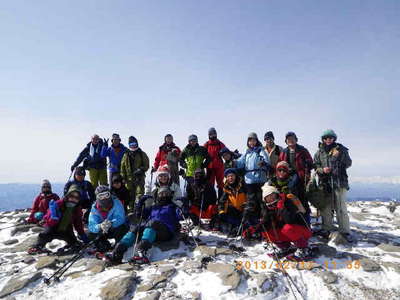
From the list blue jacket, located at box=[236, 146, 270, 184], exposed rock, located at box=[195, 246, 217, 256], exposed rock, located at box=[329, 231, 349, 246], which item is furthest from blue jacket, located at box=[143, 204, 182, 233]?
exposed rock, located at box=[329, 231, 349, 246]

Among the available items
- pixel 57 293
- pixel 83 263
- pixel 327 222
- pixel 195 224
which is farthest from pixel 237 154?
pixel 57 293

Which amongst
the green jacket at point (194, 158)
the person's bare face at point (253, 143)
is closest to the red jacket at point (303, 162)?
the person's bare face at point (253, 143)

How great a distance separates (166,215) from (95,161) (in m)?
5.36

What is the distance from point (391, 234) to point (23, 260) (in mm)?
11522

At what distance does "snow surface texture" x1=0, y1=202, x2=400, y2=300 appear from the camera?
14.7ft

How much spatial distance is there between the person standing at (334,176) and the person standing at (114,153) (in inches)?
317

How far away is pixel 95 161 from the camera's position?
34.6 ft

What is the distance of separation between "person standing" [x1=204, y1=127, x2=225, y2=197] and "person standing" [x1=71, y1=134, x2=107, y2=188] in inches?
186

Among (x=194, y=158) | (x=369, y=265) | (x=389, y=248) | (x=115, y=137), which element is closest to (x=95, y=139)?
(x=115, y=137)

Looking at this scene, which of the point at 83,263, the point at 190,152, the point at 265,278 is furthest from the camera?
the point at 190,152

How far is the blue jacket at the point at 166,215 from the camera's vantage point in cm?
679

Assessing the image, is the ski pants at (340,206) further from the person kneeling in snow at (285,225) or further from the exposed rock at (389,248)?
the person kneeling in snow at (285,225)

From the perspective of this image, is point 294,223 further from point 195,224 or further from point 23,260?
point 23,260

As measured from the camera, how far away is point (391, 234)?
837 centimetres
